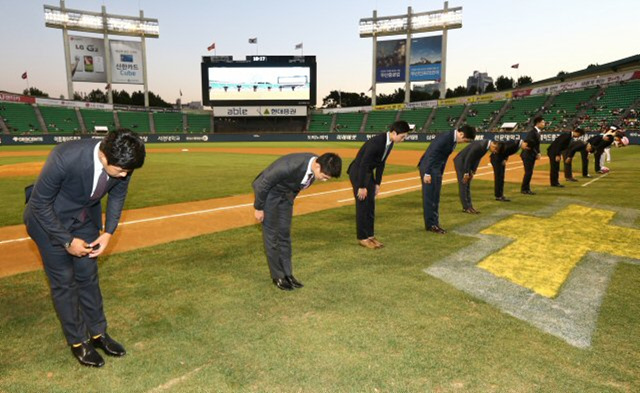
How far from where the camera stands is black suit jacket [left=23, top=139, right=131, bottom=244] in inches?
106

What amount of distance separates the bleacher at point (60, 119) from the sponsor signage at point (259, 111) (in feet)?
64.8

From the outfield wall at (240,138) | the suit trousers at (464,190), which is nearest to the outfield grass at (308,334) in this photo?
the suit trousers at (464,190)

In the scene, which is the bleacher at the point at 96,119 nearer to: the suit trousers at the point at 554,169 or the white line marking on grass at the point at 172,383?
the suit trousers at the point at 554,169

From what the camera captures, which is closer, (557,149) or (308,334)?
(308,334)

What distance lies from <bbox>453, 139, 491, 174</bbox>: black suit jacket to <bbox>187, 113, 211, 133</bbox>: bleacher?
58208 mm

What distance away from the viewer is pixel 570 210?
9.14 m

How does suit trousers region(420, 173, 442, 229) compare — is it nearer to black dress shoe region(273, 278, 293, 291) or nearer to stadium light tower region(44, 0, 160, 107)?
black dress shoe region(273, 278, 293, 291)

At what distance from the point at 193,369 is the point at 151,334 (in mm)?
817

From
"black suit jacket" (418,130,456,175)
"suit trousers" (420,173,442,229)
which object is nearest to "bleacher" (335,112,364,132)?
"black suit jacket" (418,130,456,175)

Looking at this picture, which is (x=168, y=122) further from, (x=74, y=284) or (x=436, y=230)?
(x=74, y=284)

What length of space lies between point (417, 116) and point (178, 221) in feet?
179

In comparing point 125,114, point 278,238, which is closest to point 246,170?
point 278,238

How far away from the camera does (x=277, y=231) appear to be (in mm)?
4719

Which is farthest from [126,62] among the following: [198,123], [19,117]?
[19,117]
